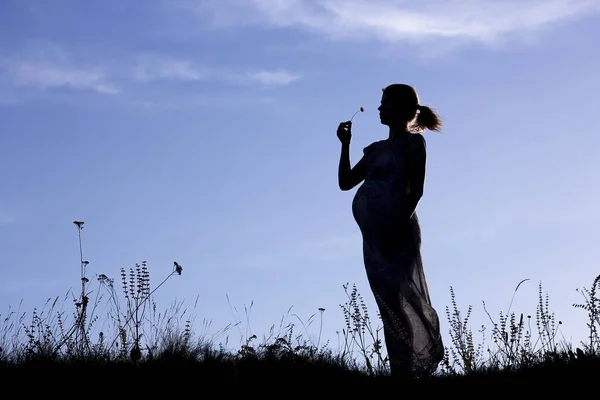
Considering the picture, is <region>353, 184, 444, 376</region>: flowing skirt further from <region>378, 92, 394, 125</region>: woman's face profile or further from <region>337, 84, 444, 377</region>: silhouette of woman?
<region>378, 92, 394, 125</region>: woman's face profile

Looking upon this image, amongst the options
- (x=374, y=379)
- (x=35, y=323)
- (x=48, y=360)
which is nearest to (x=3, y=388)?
(x=48, y=360)

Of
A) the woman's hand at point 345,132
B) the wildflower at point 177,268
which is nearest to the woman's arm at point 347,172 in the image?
the woman's hand at point 345,132

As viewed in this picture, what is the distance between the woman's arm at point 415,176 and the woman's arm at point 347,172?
56 centimetres

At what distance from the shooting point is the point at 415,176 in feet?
25.0

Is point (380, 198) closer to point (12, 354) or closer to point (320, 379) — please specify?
point (320, 379)

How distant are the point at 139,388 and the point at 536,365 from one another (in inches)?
115

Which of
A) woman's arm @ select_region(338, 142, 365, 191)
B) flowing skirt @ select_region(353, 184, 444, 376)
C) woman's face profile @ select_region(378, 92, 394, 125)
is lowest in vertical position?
flowing skirt @ select_region(353, 184, 444, 376)

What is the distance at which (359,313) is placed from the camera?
7.49m

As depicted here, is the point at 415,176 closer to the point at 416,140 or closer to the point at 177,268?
the point at 416,140

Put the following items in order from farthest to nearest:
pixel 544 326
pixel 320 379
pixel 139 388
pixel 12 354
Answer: pixel 544 326 → pixel 12 354 → pixel 320 379 → pixel 139 388

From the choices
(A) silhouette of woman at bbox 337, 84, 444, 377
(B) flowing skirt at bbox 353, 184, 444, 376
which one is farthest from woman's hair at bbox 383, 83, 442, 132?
(B) flowing skirt at bbox 353, 184, 444, 376

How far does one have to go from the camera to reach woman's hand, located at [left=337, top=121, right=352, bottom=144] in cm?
802

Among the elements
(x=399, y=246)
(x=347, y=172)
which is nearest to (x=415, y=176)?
(x=399, y=246)

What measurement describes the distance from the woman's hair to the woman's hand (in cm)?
45
